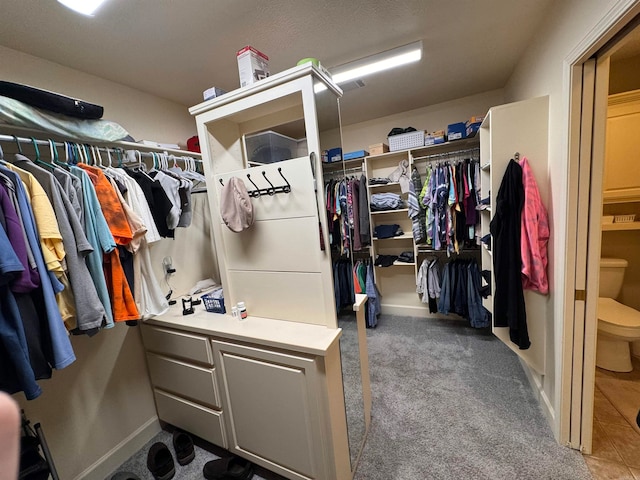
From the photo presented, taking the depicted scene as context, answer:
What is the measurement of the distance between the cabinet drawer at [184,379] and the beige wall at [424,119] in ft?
8.56

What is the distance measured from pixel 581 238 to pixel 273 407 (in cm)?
184

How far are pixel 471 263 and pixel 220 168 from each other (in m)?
2.68

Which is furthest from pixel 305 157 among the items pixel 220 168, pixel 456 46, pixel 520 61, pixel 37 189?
pixel 520 61

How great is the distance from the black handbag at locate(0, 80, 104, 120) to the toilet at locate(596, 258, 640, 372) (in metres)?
3.69

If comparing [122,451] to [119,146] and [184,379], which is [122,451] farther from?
[119,146]

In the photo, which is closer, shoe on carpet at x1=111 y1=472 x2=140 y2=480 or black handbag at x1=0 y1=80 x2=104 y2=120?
black handbag at x1=0 y1=80 x2=104 y2=120

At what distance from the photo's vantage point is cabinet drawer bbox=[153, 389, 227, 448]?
5.29ft

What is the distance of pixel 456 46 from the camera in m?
1.96

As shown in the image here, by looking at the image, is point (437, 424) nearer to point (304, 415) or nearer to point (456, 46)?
point (304, 415)

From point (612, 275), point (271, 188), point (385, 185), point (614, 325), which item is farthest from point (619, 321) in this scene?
point (271, 188)

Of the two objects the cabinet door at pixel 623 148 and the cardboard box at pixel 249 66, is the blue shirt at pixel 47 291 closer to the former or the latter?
the cardboard box at pixel 249 66

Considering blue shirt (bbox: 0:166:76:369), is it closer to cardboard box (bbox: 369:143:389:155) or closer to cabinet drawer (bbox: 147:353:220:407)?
cabinet drawer (bbox: 147:353:220:407)

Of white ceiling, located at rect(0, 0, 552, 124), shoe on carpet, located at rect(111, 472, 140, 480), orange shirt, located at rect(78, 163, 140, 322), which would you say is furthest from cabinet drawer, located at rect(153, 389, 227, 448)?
white ceiling, located at rect(0, 0, 552, 124)

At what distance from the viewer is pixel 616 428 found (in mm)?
1663
